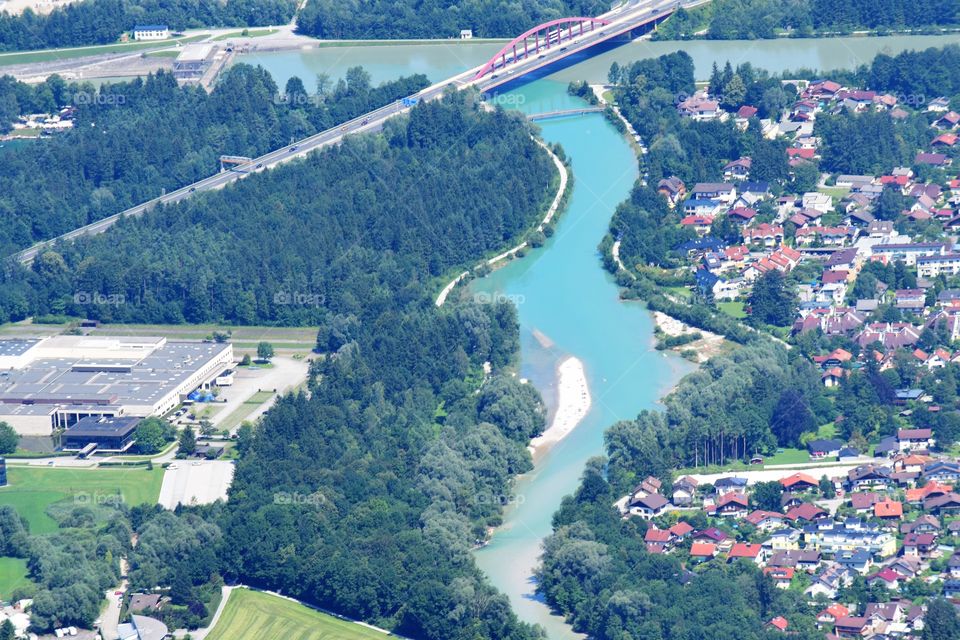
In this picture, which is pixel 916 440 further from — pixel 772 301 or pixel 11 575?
pixel 11 575

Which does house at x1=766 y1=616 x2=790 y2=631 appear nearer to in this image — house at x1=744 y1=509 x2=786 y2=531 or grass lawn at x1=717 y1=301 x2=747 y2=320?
house at x1=744 y1=509 x2=786 y2=531

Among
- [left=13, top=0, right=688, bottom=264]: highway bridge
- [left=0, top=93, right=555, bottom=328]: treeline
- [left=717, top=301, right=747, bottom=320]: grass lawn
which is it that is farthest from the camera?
[left=13, top=0, right=688, bottom=264]: highway bridge

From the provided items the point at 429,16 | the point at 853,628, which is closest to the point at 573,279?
the point at 853,628

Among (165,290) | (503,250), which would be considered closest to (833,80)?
(503,250)

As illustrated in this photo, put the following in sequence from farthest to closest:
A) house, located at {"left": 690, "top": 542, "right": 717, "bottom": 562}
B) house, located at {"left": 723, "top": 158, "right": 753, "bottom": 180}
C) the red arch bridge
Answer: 1. the red arch bridge
2. house, located at {"left": 723, "top": 158, "right": 753, "bottom": 180}
3. house, located at {"left": 690, "top": 542, "right": 717, "bottom": 562}

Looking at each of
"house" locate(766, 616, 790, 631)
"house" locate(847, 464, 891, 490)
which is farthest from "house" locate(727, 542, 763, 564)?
"house" locate(847, 464, 891, 490)

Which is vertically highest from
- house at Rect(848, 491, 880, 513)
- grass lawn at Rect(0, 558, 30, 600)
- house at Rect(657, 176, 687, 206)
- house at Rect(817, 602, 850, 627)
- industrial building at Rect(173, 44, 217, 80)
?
industrial building at Rect(173, 44, 217, 80)

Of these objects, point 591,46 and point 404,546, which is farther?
point 591,46

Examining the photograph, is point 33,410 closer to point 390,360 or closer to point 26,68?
point 390,360
